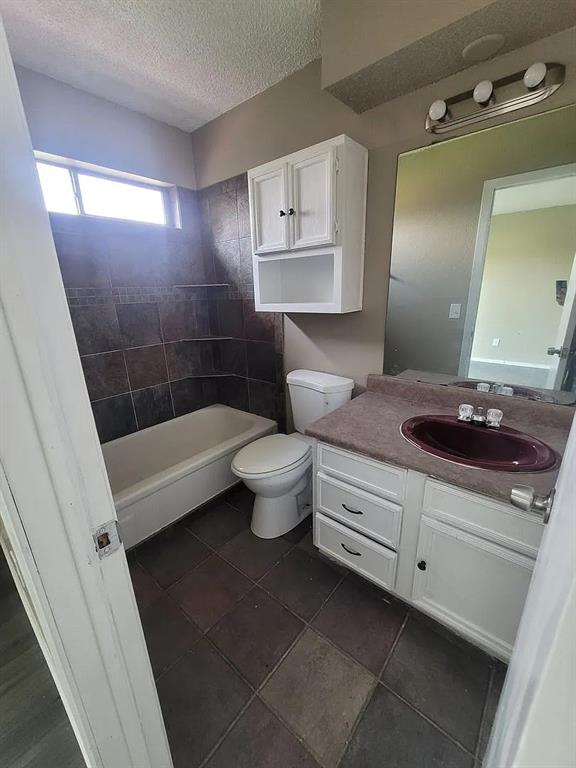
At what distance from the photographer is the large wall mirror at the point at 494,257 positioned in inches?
47.0

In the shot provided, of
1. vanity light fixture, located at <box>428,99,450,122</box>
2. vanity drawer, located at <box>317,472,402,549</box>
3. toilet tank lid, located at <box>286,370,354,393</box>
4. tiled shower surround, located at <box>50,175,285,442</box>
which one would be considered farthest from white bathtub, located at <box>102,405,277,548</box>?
vanity light fixture, located at <box>428,99,450,122</box>

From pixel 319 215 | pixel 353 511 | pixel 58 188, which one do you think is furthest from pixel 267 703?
pixel 58 188

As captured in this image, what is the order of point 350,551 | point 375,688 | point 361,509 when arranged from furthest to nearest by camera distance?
point 350,551
point 361,509
point 375,688

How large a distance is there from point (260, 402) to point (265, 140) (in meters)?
1.73

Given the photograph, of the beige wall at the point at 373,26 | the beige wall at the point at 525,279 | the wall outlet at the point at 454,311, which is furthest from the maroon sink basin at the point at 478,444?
the beige wall at the point at 373,26

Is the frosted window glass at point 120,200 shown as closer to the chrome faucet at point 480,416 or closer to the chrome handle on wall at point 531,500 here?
the chrome faucet at point 480,416

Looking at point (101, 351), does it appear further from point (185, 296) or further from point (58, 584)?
point (58, 584)

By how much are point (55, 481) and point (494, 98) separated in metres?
1.86

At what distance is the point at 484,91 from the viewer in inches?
45.9

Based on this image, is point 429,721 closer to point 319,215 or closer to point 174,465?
point 174,465

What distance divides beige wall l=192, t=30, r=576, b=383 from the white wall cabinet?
89mm

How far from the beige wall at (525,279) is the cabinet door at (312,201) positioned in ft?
2.33

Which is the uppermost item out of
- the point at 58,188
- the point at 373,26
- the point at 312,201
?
the point at 373,26

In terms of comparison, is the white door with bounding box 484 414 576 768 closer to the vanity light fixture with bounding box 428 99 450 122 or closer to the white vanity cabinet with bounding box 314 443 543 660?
the white vanity cabinet with bounding box 314 443 543 660
